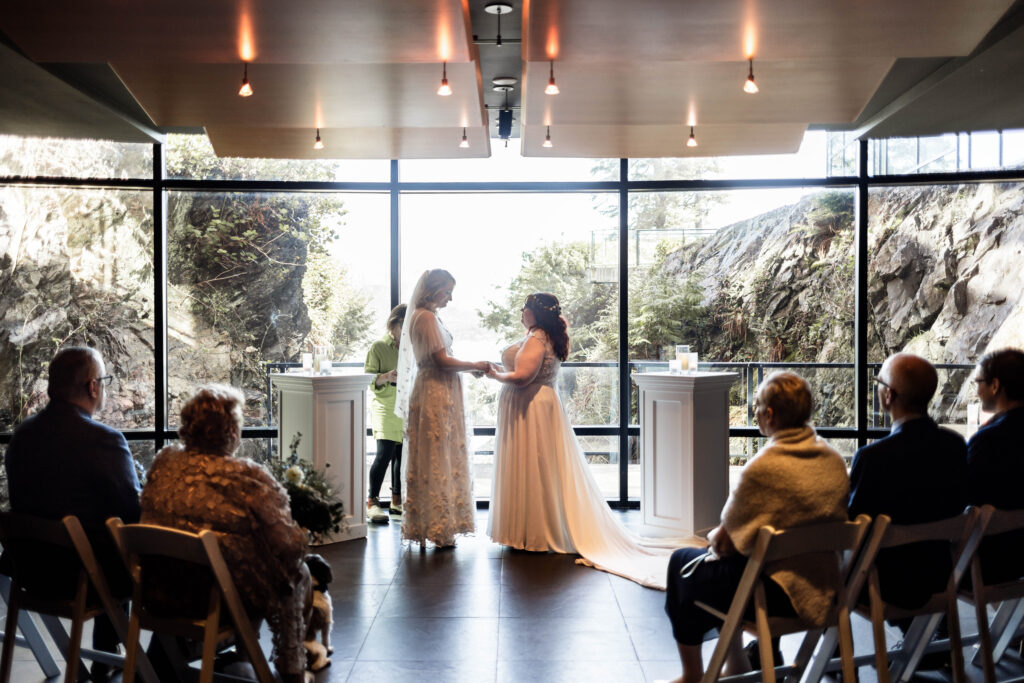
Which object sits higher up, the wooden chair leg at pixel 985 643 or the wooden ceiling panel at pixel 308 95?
the wooden ceiling panel at pixel 308 95

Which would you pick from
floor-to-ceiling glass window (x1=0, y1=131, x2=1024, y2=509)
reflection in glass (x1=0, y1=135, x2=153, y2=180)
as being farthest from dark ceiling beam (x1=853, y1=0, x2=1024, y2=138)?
reflection in glass (x1=0, y1=135, x2=153, y2=180)

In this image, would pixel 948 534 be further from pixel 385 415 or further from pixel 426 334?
pixel 385 415

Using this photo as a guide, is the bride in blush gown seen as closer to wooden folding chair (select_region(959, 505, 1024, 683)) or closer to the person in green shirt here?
the person in green shirt

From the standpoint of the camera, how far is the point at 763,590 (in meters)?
2.64

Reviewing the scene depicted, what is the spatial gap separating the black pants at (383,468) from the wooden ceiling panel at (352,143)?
2.23 m

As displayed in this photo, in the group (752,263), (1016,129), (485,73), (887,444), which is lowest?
(887,444)

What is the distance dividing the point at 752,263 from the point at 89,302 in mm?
5304

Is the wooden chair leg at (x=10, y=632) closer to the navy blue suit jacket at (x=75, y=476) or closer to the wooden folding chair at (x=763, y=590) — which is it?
the navy blue suit jacket at (x=75, y=476)

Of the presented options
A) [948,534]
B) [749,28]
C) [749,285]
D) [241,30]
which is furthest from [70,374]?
[749,285]

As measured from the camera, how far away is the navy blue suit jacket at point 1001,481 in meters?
3.12

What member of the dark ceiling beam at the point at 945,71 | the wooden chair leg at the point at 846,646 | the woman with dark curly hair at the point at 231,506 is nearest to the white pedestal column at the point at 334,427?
the woman with dark curly hair at the point at 231,506

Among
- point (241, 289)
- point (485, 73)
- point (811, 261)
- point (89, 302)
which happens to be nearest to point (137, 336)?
point (89, 302)

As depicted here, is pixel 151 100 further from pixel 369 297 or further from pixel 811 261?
pixel 811 261

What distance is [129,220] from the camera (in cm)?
655
